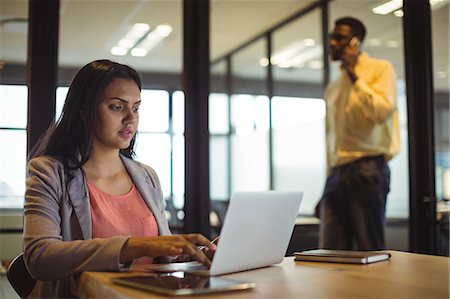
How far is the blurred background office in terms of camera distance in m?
3.22

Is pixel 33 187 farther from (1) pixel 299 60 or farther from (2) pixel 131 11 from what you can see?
(1) pixel 299 60

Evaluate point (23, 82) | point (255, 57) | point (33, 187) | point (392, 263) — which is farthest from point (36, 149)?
point (255, 57)

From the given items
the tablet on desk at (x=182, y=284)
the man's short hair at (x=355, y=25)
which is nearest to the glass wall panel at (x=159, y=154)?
the man's short hair at (x=355, y=25)

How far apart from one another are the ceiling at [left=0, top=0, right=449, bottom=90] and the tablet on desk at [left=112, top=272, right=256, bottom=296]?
2267 millimetres

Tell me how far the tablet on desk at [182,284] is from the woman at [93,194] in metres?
0.13

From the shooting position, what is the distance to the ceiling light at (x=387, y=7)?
3836mm

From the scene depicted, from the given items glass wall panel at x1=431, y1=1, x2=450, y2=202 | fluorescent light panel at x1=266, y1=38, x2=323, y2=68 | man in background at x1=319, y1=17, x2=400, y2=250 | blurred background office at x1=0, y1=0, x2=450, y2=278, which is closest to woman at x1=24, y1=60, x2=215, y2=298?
blurred background office at x1=0, y1=0, x2=450, y2=278

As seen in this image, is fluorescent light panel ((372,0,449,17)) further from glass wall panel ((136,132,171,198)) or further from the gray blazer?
the gray blazer

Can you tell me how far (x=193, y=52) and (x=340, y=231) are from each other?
1.36 m

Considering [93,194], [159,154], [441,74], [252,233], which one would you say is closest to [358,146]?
[441,74]

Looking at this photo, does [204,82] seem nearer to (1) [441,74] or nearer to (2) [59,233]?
(1) [441,74]

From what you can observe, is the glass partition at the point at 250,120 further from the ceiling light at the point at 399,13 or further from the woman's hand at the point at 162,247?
the woman's hand at the point at 162,247

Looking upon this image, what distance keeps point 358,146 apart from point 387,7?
3.37 feet

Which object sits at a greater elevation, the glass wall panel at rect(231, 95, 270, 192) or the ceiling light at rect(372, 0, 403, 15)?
the ceiling light at rect(372, 0, 403, 15)
